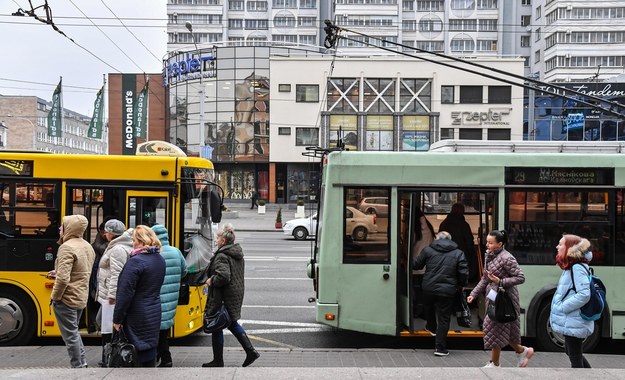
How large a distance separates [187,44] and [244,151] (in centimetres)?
3060

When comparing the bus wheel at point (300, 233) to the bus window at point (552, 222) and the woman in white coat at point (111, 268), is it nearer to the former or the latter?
the bus window at point (552, 222)

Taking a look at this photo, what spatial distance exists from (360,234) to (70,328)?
3.79 m

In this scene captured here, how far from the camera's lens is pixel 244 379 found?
5.87 meters

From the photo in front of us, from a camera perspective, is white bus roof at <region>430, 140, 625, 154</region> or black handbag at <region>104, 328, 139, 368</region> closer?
black handbag at <region>104, 328, 139, 368</region>

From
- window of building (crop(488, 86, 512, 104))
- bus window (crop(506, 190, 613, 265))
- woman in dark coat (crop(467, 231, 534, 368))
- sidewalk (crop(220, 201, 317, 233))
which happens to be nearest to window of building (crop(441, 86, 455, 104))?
window of building (crop(488, 86, 512, 104))

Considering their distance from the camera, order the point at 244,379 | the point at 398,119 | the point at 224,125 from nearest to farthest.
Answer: the point at 244,379, the point at 398,119, the point at 224,125

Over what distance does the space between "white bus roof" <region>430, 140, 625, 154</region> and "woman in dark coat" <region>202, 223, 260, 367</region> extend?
379cm

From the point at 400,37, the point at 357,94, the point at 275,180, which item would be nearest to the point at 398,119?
the point at 357,94

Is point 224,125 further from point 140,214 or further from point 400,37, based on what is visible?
point 140,214

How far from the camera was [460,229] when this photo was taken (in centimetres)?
888

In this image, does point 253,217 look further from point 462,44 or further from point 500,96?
point 462,44

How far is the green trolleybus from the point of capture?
828cm

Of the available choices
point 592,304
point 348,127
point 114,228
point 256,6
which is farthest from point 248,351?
point 256,6

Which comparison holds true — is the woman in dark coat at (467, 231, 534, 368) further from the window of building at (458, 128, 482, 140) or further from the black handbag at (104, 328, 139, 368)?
the window of building at (458, 128, 482, 140)
